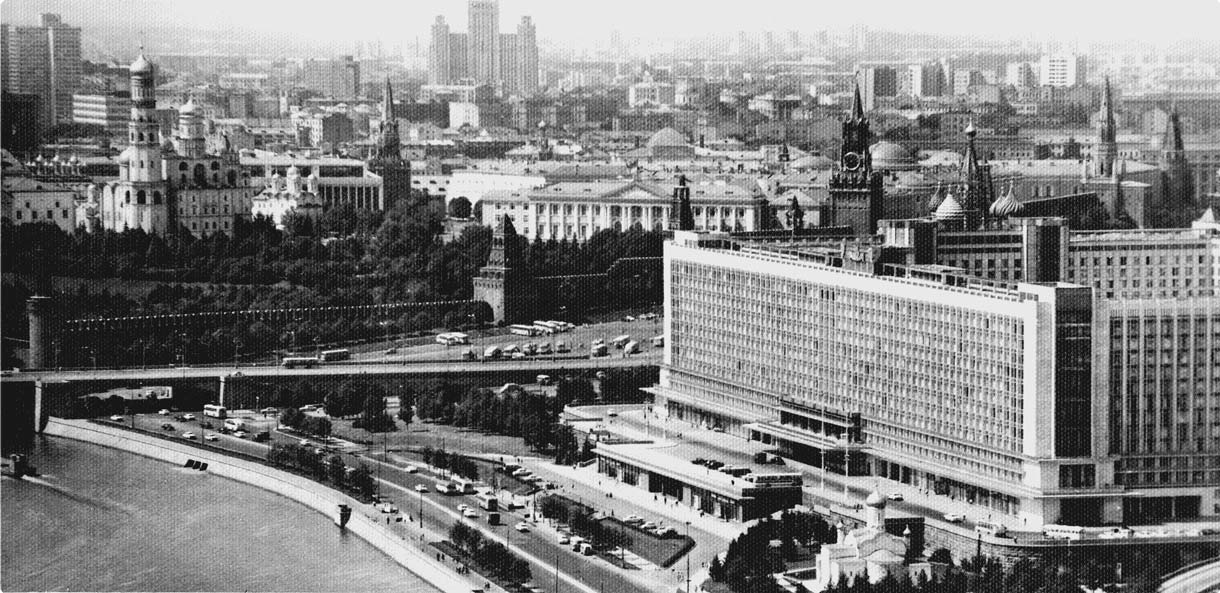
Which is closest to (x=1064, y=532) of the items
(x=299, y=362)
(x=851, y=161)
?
(x=299, y=362)

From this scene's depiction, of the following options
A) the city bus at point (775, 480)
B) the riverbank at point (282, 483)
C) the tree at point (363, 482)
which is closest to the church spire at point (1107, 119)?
the riverbank at point (282, 483)

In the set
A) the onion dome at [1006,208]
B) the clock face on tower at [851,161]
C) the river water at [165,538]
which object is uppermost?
the clock face on tower at [851,161]

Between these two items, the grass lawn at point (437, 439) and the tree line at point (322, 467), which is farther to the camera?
the grass lawn at point (437, 439)

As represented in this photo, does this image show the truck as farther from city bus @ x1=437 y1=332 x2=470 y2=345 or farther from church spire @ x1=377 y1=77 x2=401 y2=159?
church spire @ x1=377 y1=77 x2=401 y2=159

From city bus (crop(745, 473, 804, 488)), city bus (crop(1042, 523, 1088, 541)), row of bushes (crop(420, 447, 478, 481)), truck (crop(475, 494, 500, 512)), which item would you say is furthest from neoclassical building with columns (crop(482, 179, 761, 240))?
city bus (crop(1042, 523, 1088, 541))

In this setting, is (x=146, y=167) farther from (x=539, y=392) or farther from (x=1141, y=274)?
(x=1141, y=274)

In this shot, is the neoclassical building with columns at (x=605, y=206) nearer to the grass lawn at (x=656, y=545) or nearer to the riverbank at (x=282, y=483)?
the riverbank at (x=282, y=483)

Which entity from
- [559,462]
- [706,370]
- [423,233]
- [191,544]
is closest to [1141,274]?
[706,370]
